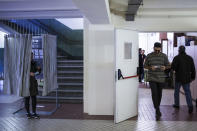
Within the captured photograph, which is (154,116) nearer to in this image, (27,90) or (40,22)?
(27,90)

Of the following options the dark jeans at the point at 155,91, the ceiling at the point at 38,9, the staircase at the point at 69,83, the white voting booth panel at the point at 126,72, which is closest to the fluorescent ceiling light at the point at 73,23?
the staircase at the point at 69,83

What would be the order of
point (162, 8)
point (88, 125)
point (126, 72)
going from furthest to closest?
point (162, 8)
point (126, 72)
point (88, 125)

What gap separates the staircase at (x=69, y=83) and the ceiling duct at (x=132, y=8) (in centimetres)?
274

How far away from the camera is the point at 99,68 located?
5723 mm

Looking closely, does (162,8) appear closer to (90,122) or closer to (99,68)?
(99,68)

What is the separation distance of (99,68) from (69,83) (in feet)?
7.96

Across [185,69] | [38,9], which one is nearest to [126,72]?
[185,69]

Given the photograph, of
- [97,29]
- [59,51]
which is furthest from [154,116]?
[59,51]

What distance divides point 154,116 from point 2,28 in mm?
5825

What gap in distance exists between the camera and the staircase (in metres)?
7.45

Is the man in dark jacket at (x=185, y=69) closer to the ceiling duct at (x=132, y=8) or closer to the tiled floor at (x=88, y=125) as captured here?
the tiled floor at (x=88, y=125)

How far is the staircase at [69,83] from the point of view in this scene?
745 centimetres

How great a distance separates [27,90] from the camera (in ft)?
17.5

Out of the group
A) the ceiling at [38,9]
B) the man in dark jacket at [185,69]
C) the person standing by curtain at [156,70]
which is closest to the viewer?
the person standing by curtain at [156,70]
